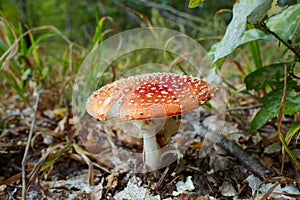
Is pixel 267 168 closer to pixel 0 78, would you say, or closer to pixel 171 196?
pixel 171 196

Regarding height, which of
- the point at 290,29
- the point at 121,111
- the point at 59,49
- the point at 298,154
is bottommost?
the point at 59,49

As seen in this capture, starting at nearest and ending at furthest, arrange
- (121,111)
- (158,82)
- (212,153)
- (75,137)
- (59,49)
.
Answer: (121,111), (158,82), (212,153), (75,137), (59,49)

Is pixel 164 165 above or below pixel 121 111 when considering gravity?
below

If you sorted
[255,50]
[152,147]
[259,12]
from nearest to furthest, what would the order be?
1. [259,12]
2. [152,147]
3. [255,50]

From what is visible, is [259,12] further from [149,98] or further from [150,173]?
[150,173]

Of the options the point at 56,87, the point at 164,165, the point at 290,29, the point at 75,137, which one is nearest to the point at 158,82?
the point at 164,165

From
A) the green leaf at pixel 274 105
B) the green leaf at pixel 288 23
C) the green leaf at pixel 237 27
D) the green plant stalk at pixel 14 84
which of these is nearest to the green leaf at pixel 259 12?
the green leaf at pixel 237 27

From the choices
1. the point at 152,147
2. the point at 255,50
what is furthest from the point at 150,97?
the point at 255,50

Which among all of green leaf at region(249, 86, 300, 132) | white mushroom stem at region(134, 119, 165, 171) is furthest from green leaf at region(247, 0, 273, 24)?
white mushroom stem at region(134, 119, 165, 171)

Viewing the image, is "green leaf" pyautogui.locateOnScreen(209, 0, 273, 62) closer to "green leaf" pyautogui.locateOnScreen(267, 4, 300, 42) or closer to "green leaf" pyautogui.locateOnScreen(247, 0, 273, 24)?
"green leaf" pyautogui.locateOnScreen(247, 0, 273, 24)
